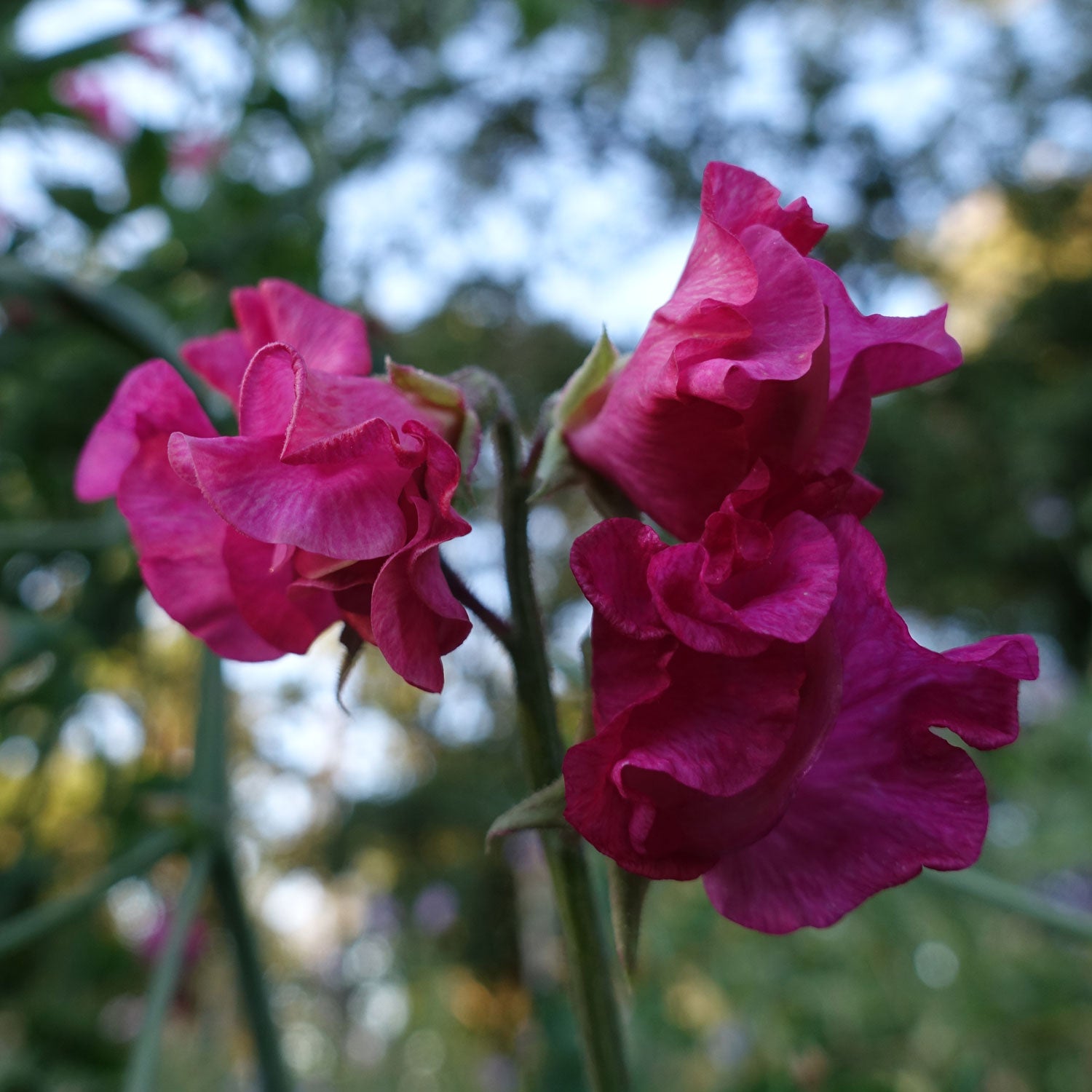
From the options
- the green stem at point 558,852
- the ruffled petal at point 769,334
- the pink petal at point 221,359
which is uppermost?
the ruffled petal at point 769,334

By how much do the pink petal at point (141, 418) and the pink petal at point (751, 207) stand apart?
192 millimetres

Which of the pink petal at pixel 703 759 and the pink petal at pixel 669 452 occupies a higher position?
the pink petal at pixel 669 452

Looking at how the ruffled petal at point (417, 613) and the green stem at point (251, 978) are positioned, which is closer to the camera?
the ruffled petal at point (417, 613)

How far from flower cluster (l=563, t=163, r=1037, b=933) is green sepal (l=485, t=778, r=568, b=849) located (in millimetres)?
16

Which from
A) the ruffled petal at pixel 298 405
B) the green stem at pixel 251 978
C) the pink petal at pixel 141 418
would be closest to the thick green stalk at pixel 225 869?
the green stem at pixel 251 978

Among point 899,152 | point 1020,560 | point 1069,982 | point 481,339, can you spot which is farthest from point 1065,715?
point 1020,560

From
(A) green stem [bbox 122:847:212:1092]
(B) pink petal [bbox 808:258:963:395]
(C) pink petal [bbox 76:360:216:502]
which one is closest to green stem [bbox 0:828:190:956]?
(A) green stem [bbox 122:847:212:1092]

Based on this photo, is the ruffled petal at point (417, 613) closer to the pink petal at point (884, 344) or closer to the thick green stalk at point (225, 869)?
the pink petal at point (884, 344)

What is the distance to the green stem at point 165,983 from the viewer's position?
53cm

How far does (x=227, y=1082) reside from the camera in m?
3.14

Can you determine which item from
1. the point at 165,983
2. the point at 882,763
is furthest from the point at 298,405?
the point at 165,983

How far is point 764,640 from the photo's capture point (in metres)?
0.28

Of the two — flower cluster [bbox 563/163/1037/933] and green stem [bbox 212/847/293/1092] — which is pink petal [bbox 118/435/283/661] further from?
green stem [bbox 212/847/293/1092]

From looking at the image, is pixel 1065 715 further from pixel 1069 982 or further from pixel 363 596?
pixel 363 596
